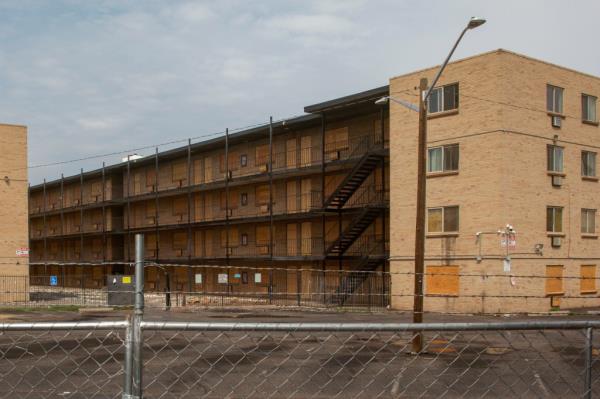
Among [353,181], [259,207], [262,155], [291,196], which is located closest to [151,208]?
[259,207]

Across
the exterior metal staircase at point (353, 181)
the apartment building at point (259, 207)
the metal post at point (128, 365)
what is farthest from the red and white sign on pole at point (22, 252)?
the metal post at point (128, 365)

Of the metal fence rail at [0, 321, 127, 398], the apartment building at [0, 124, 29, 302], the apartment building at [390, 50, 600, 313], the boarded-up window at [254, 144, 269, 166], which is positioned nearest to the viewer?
the metal fence rail at [0, 321, 127, 398]

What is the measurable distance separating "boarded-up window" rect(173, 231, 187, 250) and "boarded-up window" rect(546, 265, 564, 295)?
30.6 meters

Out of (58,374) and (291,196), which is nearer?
(58,374)

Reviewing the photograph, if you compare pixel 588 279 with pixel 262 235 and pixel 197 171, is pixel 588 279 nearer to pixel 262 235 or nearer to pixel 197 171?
pixel 262 235

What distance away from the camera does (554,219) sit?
1409 inches

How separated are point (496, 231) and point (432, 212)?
3.67 meters

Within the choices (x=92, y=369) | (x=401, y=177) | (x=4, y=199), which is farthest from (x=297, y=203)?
(x=92, y=369)

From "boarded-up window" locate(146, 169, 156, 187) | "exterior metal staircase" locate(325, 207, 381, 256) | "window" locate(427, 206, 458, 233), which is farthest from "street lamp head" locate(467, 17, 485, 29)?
"boarded-up window" locate(146, 169, 156, 187)

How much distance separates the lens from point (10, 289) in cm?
4038

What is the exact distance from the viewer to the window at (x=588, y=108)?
37.4 meters

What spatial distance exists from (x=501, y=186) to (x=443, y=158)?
137 inches

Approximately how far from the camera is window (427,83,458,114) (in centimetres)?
3506

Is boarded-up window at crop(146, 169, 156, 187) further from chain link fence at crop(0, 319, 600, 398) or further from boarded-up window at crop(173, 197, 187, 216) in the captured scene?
chain link fence at crop(0, 319, 600, 398)
